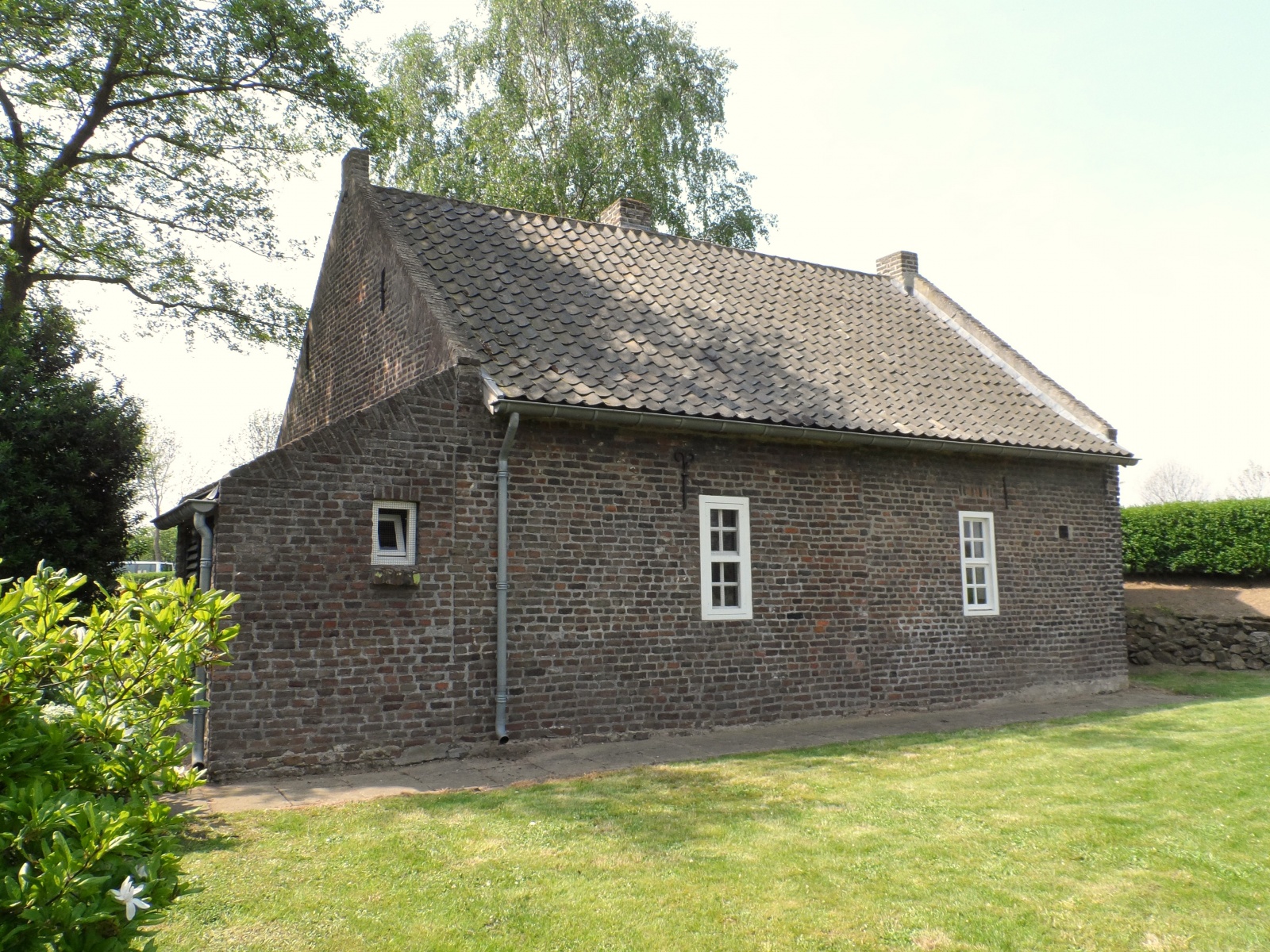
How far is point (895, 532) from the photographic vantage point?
12.0 metres

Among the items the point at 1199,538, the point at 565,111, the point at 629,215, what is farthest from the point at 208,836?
the point at 565,111

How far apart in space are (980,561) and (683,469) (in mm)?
5258

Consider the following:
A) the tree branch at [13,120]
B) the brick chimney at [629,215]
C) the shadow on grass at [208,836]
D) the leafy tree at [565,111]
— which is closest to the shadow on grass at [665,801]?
the shadow on grass at [208,836]

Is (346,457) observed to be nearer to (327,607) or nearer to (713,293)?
(327,607)

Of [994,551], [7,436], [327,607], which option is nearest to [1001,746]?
[994,551]

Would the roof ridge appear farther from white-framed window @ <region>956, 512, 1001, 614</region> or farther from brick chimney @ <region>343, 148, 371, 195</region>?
white-framed window @ <region>956, 512, 1001, 614</region>

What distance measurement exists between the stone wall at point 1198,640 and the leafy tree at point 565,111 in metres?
16.5

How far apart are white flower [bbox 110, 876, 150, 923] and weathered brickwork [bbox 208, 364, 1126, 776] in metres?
6.09

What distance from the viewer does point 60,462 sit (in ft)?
44.9

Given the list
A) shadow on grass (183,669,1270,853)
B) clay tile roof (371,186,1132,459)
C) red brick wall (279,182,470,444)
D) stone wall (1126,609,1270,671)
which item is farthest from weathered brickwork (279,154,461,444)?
stone wall (1126,609,1270,671)

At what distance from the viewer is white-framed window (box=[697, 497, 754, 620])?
10.5m

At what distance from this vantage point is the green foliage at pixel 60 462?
1300cm

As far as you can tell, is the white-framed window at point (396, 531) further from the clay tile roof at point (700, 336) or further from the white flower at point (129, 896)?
the white flower at point (129, 896)

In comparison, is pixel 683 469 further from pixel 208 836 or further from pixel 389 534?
pixel 208 836
